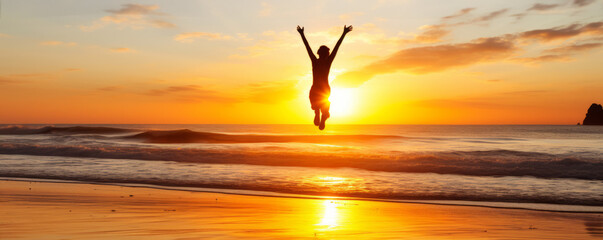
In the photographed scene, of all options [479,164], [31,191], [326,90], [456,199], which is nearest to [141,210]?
[31,191]

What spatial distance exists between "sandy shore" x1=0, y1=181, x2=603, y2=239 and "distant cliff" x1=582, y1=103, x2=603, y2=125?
18437cm

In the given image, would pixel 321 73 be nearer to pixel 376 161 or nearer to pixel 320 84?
pixel 320 84

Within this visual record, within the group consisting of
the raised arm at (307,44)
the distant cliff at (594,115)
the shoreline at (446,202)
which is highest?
the distant cliff at (594,115)

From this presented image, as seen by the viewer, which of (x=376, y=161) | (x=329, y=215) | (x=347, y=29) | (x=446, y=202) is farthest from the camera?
(x=376, y=161)

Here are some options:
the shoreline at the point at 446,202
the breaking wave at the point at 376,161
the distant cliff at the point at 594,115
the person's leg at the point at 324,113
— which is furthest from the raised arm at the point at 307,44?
the distant cliff at the point at 594,115

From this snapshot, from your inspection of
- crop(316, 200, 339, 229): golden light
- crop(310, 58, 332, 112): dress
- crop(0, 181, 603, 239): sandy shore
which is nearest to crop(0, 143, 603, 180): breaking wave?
crop(0, 181, 603, 239): sandy shore

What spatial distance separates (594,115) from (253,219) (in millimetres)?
190320

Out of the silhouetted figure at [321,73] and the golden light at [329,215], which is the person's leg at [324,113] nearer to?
the silhouetted figure at [321,73]

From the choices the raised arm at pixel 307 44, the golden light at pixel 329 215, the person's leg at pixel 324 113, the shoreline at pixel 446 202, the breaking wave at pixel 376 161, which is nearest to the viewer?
the raised arm at pixel 307 44

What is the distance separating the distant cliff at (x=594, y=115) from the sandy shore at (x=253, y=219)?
184m

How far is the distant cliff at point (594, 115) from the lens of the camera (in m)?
164

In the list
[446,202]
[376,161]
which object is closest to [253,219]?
[446,202]

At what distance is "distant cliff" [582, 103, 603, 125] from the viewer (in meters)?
164

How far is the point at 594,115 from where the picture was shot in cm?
16488
